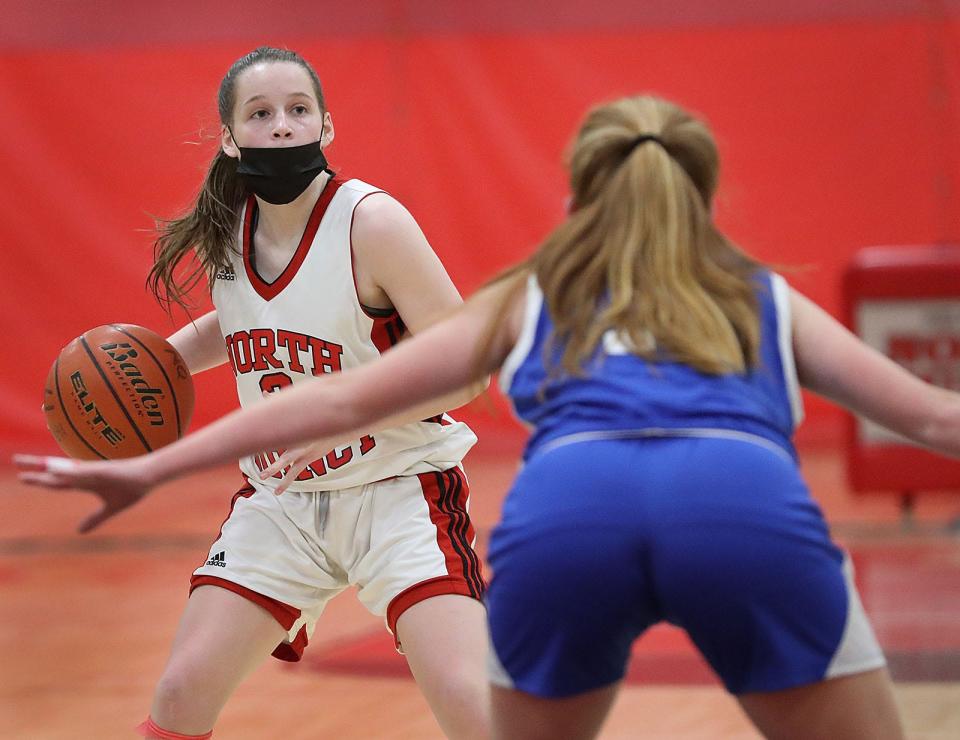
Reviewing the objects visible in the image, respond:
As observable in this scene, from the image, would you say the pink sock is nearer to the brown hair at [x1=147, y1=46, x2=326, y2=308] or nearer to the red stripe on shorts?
the red stripe on shorts

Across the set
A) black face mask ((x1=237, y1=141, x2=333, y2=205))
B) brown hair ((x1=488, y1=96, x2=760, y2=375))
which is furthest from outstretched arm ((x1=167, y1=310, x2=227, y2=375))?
brown hair ((x1=488, y1=96, x2=760, y2=375))

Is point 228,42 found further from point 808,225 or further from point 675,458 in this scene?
point 675,458

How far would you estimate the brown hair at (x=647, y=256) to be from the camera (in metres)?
2.02

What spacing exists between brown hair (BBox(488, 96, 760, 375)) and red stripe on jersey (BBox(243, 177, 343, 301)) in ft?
3.56

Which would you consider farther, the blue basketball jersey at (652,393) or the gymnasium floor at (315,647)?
the gymnasium floor at (315,647)

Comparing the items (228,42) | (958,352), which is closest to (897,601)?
(958,352)

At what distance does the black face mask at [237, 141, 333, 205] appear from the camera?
315 cm

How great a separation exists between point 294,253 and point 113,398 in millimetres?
495

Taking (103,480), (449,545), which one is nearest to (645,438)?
(103,480)

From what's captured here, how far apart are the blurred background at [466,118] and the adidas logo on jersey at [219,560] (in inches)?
254

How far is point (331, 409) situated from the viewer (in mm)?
2121

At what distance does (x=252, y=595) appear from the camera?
3012mm

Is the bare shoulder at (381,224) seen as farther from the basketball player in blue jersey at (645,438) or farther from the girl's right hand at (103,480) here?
the girl's right hand at (103,480)

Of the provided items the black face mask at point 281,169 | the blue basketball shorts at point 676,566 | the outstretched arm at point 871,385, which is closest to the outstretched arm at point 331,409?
the blue basketball shorts at point 676,566
